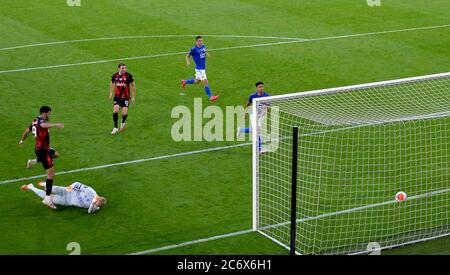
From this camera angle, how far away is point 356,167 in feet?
60.6

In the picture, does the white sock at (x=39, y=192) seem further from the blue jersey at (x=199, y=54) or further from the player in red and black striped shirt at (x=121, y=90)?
the blue jersey at (x=199, y=54)

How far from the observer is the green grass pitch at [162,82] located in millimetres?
15828

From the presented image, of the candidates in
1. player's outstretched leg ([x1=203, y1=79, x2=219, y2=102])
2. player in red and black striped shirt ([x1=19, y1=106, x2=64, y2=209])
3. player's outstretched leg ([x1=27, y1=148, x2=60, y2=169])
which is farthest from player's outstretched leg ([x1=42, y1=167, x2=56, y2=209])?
player's outstretched leg ([x1=203, y1=79, x2=219, y2=102])

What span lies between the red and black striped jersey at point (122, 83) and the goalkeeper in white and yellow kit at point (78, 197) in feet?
15.2

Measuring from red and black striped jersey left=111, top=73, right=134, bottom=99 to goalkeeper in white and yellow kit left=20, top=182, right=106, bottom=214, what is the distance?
4627 mm

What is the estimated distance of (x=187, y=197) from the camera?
56.1 ft

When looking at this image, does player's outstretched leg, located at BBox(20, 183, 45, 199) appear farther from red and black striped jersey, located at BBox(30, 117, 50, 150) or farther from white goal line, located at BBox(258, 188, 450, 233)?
white goal line, located at BBox(258, 188, 450, 233)

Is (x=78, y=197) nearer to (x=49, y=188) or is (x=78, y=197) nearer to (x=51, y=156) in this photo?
(x=49, y=188)

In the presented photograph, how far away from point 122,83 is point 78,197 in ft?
16.2

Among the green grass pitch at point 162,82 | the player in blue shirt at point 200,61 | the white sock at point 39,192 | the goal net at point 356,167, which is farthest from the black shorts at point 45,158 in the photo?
the player in blue shirt at point 200,61

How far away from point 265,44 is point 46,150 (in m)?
13.4

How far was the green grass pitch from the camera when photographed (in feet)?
51.9

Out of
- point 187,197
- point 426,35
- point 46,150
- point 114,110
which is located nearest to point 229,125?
point 114,110
